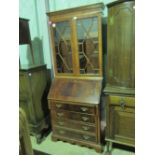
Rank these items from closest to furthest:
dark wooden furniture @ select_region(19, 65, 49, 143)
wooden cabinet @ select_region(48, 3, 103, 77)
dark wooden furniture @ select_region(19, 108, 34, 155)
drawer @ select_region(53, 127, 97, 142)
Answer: dark wooden furniture @ select_region(19, 108, 34, 155)
wooden cabinet @ select_region(48, 3, 103, 77)
drawer @ select_region(53, 127, 97, 142)
dark wooden furniture @ select_region(19, 65, 49, 143)

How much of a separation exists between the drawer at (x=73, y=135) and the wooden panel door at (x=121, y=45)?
2.58 feet

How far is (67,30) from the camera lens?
2260mm

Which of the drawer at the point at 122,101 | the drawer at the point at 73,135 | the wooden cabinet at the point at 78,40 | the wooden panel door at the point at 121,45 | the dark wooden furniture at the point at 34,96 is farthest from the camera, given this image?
the dark wooden furniture at the point at 34,96

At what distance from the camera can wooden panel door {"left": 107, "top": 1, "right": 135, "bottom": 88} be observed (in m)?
1.71

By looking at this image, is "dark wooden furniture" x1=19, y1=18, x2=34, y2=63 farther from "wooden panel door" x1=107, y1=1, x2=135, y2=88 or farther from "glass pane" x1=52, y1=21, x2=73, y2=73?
"wooden panel door" x1=107, y1=1, x2=135, y2=88

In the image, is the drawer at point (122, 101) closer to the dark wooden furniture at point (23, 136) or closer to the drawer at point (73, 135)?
the drawer at point (73, 135)

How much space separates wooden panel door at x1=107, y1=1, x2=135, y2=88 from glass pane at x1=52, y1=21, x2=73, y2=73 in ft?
2.05

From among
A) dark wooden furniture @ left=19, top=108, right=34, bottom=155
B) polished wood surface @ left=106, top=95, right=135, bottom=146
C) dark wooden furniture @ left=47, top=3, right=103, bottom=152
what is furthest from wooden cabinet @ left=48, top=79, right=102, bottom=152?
dark wooden furniture @ left=19, top=108, right=34, bottom=155

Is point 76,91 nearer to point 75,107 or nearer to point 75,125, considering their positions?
point 75,107

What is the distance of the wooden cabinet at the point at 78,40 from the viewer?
2.08m

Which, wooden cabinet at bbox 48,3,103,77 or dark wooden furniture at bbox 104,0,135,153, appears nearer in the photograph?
dark wooden furniture at bbox 104,0,135,153

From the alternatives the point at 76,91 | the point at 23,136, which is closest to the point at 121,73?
the point at 76,91

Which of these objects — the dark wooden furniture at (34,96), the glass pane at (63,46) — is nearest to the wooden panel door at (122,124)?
the glass pane at (63,46)

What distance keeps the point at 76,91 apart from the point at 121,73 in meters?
0.65
